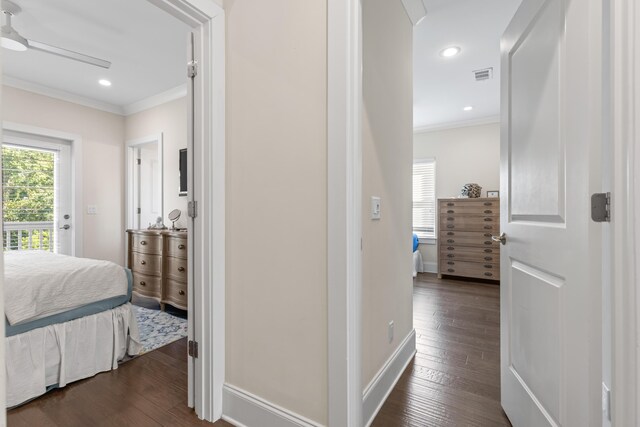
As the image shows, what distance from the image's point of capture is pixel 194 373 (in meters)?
1.63

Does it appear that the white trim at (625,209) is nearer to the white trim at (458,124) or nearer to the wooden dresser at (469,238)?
the wooden dresser at (469,238)

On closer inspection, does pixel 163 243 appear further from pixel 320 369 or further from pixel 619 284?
pixel 619 284

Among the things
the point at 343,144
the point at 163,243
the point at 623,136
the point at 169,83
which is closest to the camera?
the point at 623,136

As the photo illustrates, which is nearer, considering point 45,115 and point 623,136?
point 623,136

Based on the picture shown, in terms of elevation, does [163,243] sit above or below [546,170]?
below

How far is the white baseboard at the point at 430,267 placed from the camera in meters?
5.27

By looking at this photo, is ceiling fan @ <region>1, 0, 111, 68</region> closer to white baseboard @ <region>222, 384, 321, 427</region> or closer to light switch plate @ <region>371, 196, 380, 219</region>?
light switch plate @ <region>371, 196, 380, 219</region>

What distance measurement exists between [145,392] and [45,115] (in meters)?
3.80

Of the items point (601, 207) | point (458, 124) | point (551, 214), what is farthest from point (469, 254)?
point (601, 207)

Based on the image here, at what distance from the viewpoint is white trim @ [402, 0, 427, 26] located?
2.17 meters

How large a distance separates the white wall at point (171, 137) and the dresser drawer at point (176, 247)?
0.51 m

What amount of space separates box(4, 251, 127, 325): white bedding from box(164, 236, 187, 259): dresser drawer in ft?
2.90

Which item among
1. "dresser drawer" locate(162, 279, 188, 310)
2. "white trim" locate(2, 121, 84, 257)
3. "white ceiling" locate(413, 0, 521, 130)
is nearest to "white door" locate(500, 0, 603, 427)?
"white ceiling" locate(413, 0, 521, 130)

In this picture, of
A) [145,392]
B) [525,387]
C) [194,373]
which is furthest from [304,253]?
[145,392]
